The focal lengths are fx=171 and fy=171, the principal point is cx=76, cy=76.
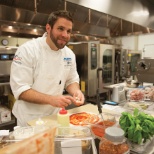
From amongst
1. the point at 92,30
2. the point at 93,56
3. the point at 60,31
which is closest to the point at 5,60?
the point at 60,31

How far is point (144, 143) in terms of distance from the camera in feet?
2.72

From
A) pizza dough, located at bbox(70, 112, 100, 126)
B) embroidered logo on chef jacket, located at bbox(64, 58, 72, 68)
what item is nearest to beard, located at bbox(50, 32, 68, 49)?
embroidered logo on chef jacket, located at bbox(64, 58, 72, 68)

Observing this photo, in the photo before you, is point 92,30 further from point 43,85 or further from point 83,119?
point 83,119

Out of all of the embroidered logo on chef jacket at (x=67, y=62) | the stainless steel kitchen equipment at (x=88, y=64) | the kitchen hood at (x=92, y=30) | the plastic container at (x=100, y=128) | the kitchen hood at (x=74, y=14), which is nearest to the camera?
the plastic container at (x=100, y=128)

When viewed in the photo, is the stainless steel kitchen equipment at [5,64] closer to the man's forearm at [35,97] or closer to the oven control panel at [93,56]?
the man's forearm at [35,97]

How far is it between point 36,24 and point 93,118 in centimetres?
322

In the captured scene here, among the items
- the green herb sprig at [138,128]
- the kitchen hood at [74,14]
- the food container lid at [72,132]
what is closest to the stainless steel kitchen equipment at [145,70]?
the kitchen hood at [74,14]

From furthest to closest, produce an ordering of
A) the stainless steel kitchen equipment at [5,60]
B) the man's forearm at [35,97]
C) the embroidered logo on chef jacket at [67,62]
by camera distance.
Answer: the stainless steel kitchen equipment at [5,60], the embroidered logo on chef jacket at [67,62], the man's forearm at [35,97]

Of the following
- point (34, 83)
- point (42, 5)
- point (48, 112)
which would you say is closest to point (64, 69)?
point (34, 83)

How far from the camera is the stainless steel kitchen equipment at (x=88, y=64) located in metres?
3.49

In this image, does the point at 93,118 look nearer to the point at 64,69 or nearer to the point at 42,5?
the point at 64,69

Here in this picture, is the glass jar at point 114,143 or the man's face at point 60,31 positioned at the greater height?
the man's face at point 60,31

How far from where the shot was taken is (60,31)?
1486mm

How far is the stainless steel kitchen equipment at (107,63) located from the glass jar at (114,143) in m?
3.08
